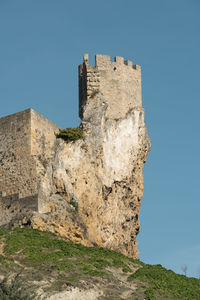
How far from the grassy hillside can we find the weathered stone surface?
425cm

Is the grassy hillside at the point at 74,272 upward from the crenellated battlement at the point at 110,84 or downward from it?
downward

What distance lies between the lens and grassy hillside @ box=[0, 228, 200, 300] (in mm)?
27406

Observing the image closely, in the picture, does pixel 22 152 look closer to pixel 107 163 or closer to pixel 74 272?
pixel 107 163

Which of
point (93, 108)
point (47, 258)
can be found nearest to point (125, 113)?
point (93, 108)

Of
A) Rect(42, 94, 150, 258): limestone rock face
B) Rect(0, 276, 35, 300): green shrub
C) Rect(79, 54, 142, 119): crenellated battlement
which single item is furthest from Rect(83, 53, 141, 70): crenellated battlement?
Rect(0, 276, 35, 300): green shrub

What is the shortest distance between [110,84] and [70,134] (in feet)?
18.3

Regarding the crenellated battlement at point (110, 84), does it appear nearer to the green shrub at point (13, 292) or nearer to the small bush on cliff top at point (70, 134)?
the small bush on cliff top at point (70, 134)

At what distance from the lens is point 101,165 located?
4478 centimetres

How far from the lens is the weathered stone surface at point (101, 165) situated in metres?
39.7

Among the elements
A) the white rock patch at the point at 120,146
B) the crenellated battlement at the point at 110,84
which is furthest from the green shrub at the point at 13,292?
the crenellated battlement at the point at 110,84

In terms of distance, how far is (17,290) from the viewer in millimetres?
24703

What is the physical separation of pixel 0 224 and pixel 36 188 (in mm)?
2974

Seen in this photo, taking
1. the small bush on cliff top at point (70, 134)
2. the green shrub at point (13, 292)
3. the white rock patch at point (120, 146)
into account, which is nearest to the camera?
the green shrub at point (13, 292)

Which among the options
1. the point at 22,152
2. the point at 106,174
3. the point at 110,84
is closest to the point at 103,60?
the point at 110,84
